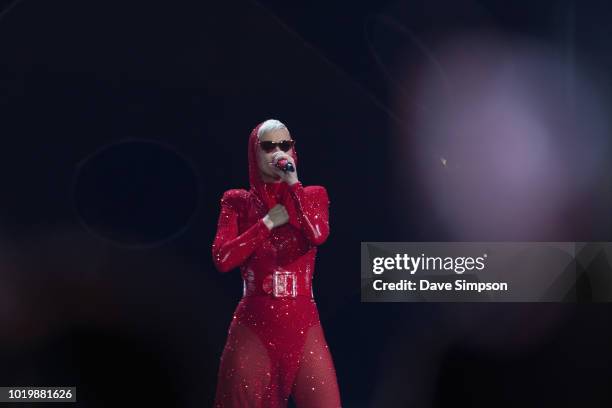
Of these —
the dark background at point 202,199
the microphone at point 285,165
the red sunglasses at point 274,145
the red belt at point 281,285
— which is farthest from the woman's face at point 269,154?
the dark background at point 202,199

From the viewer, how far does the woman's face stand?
10.8 ft

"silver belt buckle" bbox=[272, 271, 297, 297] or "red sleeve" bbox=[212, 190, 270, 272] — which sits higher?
"red sleeve" bbox=[212, 190, 270, 272]

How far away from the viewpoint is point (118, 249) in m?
4.13

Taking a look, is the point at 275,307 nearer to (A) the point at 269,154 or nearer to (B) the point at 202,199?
(A) the point at 269,154

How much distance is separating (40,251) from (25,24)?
1.02 meters

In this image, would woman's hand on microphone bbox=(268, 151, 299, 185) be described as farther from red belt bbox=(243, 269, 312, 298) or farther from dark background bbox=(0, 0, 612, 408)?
dark background bbox=(0, 0, 612, 408)

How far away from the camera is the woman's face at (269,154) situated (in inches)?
129

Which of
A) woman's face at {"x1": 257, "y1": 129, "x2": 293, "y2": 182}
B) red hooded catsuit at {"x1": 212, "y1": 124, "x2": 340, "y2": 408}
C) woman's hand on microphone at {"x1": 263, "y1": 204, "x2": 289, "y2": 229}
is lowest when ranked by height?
red hooded catsuit at {"x1": 212, "y1": 124, "x2": 340, "y2": 408}

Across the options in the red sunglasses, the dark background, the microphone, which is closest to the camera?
the microphone

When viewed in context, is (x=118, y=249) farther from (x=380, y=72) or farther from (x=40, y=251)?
(x=380, y=72)

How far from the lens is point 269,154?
328 cm

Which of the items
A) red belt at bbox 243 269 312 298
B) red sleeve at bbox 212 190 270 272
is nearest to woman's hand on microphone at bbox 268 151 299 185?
red sleeve at bbox 212 190 270 272

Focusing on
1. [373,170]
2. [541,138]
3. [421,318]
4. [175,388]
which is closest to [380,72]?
[373,170]

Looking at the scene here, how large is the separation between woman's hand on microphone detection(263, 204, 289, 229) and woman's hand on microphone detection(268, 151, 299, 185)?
10cm
